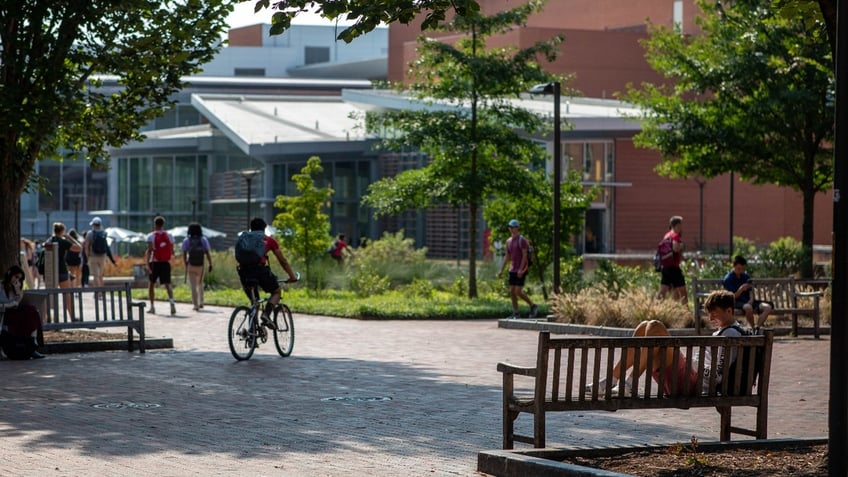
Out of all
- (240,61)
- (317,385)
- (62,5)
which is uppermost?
(240,61)

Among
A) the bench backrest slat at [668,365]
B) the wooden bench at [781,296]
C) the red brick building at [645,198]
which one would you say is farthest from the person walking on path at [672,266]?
the red brick building at [645,198]

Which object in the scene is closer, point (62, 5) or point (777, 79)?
point (62, 5)

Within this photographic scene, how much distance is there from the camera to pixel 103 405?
39.9 feet

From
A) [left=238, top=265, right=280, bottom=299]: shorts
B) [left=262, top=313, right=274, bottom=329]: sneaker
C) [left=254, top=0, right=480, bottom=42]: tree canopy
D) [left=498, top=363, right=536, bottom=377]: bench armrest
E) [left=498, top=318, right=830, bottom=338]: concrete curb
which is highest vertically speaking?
[left=254, top=0, right=480, bottom=42]: tree canopy

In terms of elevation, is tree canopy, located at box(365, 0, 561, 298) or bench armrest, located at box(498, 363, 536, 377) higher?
tree canopy, located at box(365, 0, 561, 298)

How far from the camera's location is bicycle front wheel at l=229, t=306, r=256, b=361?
55.1ft

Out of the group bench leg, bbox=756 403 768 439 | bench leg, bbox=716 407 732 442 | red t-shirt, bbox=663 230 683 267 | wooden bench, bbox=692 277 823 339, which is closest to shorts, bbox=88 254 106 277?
red t-shirt, bbox=663 230 683 267

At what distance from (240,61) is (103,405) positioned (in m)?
105

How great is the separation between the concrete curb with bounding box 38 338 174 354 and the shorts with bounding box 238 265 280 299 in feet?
7.07

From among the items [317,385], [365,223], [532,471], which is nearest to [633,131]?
[365,223]

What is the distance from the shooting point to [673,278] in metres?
23.4

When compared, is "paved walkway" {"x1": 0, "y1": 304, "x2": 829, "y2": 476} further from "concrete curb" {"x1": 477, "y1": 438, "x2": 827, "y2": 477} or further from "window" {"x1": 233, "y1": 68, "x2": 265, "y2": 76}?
"window" {"x1": 233, "y1": 68, "x2": 265, "y2": 76}

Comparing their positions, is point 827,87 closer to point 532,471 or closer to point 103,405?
point 103,405

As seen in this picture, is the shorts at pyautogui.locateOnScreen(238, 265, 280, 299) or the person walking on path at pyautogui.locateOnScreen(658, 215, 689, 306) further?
the person walking on path at pyautogui.locateOnScreen(658, 215, 689, 306)
